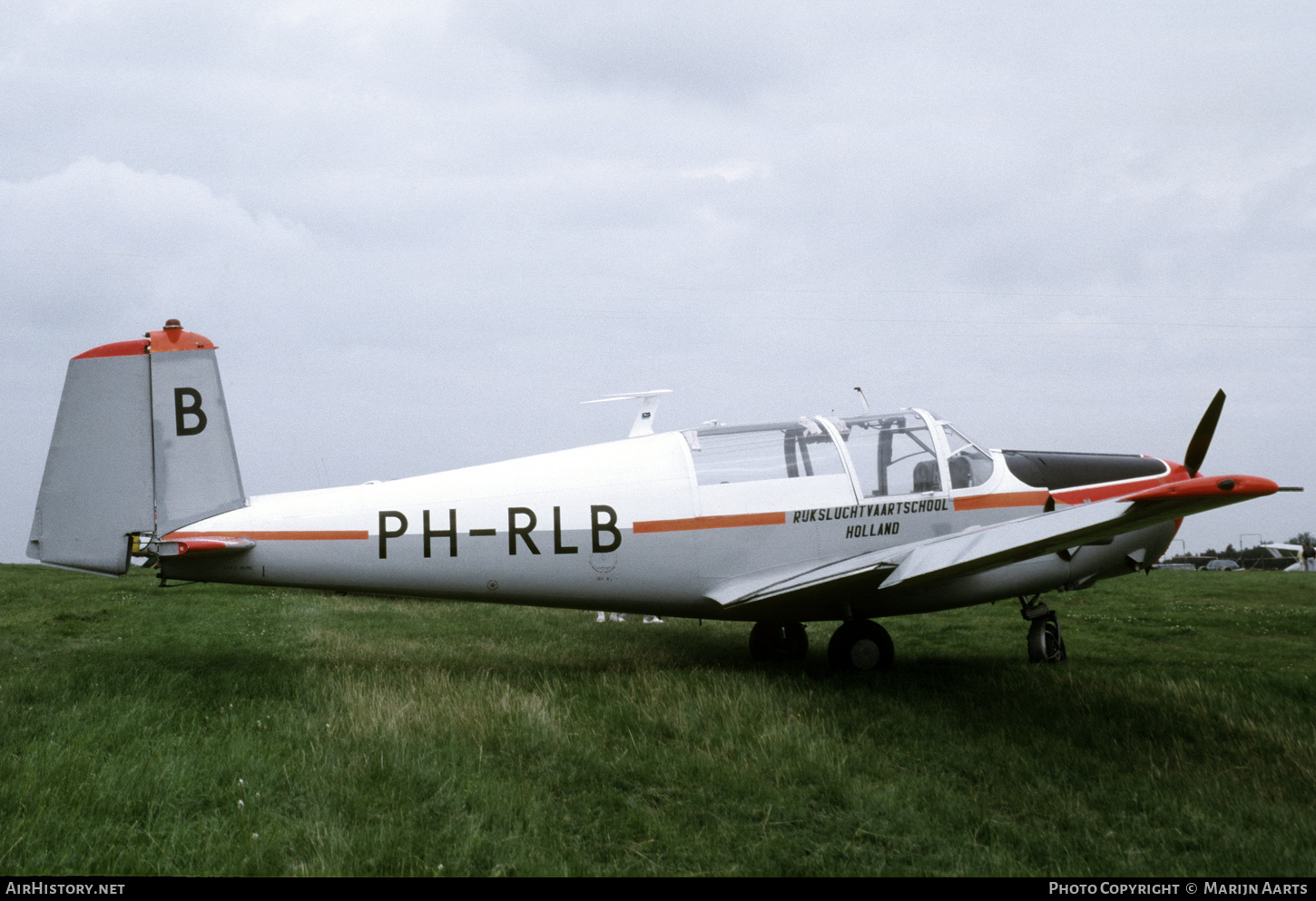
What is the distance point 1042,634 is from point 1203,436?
2.47 metres

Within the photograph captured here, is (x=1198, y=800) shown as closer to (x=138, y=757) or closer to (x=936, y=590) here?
(x=936, y=590)

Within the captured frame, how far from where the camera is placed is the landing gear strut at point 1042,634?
8.66 meters

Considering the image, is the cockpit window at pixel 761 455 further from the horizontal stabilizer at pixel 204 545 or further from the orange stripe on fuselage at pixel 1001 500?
the horizontal stabilizer at pixel 204 545

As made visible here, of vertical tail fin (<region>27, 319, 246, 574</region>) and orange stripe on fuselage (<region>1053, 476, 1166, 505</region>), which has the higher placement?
vertical tail fin (<region>27, 319, 246, 574</region>)

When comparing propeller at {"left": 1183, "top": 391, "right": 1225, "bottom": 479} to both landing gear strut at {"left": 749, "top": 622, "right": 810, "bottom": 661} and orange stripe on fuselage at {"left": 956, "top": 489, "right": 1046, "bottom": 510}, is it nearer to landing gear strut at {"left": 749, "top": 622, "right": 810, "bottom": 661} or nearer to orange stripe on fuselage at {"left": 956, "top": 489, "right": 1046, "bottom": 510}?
orange stripe on fuselage at {"left": 956, "top": 489, "right": 1046, "bottom": 510}

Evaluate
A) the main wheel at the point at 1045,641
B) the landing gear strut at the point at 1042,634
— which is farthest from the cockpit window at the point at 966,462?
the main wheel at the point at 1045,641

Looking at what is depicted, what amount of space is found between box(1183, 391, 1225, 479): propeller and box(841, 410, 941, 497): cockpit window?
2.16 meters

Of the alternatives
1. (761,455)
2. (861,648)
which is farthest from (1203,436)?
(761,455)

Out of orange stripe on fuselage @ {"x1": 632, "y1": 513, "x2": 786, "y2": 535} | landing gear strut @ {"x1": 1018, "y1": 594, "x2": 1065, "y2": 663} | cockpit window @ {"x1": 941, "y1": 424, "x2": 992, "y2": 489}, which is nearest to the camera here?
orange stripe on fuselage @ {"x1": 632, "y1": 513, "x2": 786, "y2": 535}

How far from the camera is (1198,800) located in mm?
4648

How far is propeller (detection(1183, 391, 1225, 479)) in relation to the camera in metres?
6.91

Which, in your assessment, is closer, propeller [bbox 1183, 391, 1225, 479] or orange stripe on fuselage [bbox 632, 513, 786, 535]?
propeller [bbox 1183, 391, 1225, 479]

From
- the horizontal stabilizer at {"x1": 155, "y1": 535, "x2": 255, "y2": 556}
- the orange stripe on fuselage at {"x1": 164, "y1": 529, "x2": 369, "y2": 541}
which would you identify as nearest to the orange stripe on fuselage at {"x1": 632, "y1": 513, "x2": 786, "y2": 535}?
the orange stripe on fuselage at {"x1": 164, "y1": 529, "x2": 369, "y2": 541}
